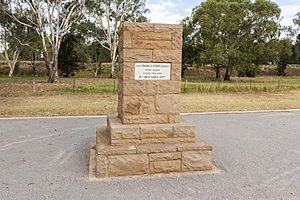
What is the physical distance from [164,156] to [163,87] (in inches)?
35.1

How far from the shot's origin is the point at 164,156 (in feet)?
11.8

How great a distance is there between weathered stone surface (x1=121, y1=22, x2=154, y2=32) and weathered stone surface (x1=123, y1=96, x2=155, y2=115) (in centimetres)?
85

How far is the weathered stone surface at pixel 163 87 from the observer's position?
151 inches

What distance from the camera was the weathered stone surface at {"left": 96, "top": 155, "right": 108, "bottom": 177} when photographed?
11.3ft

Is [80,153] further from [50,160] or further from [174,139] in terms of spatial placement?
[174,139]

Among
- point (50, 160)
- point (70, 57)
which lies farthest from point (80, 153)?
point (70, 57)

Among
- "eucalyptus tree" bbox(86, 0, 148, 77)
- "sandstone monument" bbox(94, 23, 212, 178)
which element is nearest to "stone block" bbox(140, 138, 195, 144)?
"sandstone monument" bbox(94, 23, 212, 178)

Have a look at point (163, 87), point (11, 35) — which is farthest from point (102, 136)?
point (11, 35)

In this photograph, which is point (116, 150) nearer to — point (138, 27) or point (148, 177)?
point (148, 177)

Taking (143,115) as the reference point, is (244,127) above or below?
below

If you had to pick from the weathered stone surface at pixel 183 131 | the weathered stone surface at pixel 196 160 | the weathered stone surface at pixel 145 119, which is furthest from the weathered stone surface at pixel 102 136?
the weathered stone surface at pixel 196 160

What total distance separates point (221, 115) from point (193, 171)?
4.49 m

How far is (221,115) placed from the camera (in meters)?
7.91

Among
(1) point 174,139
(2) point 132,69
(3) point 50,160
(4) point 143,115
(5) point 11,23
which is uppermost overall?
(5) point 11,23
